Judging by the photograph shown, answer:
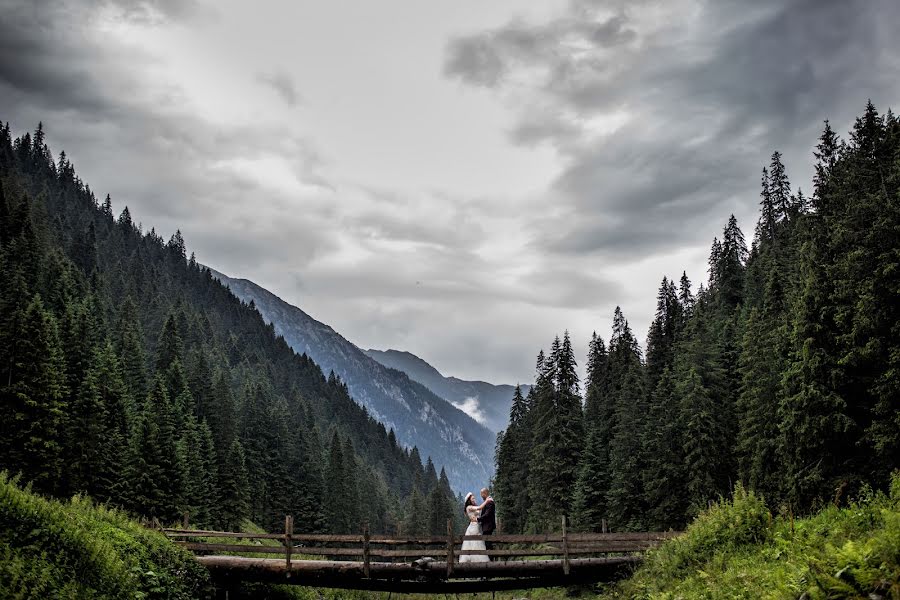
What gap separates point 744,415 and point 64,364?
55.2 metres

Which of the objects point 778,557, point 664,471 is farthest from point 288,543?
point 664,471

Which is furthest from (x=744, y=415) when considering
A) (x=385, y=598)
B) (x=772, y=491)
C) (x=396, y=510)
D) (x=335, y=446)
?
(x=396, y=510)

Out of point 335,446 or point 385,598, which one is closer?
point 385,598

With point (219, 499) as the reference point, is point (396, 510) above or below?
below

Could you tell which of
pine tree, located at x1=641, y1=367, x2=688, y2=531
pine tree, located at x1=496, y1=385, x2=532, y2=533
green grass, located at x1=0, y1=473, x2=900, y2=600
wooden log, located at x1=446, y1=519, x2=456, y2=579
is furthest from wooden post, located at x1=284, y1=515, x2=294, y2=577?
pine tree, located at x1=496, y1=385, x2=532, y2=533

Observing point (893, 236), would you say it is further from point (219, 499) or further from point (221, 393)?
point (221, 393)

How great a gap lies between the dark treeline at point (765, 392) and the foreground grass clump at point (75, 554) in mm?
17557

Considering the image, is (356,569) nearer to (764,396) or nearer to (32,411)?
(764,396)

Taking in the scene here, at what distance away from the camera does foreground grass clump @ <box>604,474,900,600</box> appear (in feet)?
27.8

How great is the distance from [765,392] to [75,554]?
35.9 metres

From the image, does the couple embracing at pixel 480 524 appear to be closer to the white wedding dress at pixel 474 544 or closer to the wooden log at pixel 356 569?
the white wedding dress at pixel 474 544

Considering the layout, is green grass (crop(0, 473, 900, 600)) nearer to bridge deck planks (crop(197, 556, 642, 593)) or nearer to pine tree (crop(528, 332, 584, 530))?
bridge deck planks (crop(197, 556, 642, 593))

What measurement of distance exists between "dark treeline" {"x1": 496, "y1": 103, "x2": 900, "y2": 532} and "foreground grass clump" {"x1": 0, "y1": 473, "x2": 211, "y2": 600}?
57.6 ft

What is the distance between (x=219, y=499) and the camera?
6806cm
